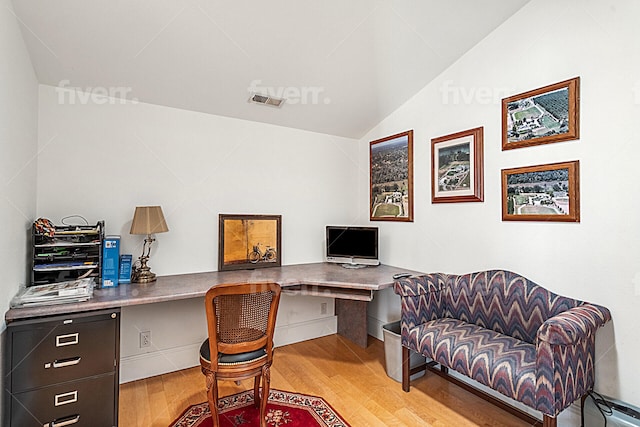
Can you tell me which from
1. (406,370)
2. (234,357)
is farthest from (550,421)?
(234,357)

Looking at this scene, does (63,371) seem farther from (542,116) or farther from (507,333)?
(542,116)

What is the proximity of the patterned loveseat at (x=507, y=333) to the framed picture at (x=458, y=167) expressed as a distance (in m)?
0.66

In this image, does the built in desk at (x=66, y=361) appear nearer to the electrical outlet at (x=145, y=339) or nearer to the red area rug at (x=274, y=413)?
the red area rug at (x=274, y=413)

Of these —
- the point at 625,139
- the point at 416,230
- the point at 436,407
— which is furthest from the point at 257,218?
the point at 625,139

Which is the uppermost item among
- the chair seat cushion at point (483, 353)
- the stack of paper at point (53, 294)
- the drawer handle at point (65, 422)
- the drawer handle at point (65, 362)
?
the stack of paper at point (53, 294)

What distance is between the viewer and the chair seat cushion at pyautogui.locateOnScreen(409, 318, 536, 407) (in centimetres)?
176

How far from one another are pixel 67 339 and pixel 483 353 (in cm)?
235

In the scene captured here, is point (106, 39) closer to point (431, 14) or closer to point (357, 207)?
point (431, 14)

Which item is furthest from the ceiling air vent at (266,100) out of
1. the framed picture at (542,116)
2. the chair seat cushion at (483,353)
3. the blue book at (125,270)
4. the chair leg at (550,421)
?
the chair leg at (550,421)

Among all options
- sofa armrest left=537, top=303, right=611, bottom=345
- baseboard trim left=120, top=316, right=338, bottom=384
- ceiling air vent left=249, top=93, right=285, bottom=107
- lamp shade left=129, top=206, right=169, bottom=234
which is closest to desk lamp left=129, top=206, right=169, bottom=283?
lamp shade left=129, top=206, right=169, bottom=234

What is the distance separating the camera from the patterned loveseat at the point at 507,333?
166cm

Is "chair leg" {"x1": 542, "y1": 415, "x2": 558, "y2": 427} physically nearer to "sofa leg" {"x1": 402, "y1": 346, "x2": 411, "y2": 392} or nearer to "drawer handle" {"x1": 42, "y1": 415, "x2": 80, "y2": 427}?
"sofa leg" {"x1": 402, "y1": 346, "x2": 411, "y2": 392}

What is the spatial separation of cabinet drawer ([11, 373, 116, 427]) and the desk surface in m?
0.40

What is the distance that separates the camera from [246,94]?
2717 millimetres
